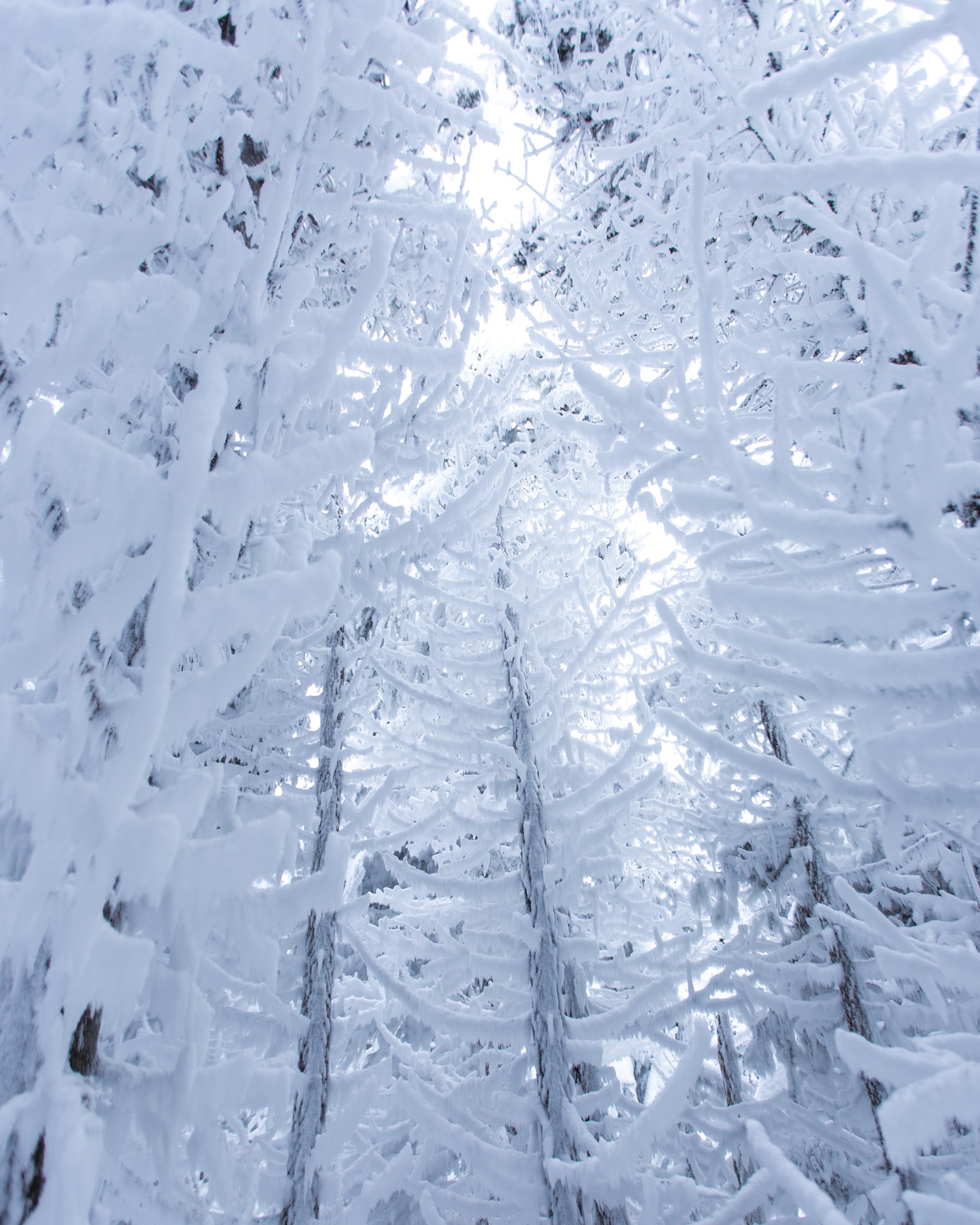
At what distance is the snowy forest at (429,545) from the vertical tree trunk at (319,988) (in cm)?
3

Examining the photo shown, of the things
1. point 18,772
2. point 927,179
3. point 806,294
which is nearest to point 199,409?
point 18,772

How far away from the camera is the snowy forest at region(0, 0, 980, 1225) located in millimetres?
1053

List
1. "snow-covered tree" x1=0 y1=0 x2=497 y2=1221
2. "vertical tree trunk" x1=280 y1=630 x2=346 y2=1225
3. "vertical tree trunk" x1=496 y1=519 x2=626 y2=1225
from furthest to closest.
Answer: "vertical tree trunk" x1=280 y1=630 x2=346 y2=1225 → "vertical tree trunk" x1=496 y1=519 x2=626 y2=1225 → "snow-covered tree" x1=0 y1=0 x2=497 y2=1221

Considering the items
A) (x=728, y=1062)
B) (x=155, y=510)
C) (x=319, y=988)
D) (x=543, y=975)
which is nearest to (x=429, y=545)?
(x=155, y=510)

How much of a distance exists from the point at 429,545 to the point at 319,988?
12.7 feet

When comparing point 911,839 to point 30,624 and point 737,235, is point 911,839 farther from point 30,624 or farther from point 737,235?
point 30,624

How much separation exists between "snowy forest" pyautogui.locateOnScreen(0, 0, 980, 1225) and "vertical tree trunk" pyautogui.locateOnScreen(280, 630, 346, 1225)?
1.1 inches

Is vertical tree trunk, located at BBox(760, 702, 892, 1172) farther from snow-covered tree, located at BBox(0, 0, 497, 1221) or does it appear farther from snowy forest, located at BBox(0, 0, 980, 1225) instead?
snow-covered tree, located at BBox(0, 0, 497, 1221)

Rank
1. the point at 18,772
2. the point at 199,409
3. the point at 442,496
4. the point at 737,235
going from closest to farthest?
the point at 18,772
the point at 199,409
the point at 737,235
the point at 442,496

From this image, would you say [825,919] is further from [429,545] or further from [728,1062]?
[429,545]

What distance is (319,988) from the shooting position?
4.50 m

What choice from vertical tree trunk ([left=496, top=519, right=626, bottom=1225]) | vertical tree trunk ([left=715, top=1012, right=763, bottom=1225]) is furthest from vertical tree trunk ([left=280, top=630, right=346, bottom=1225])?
vertical tree trunk ([left=715, top=1012, right=763, bottom=1225])

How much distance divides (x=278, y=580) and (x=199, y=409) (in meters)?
0.35

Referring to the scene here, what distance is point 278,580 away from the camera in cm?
104
